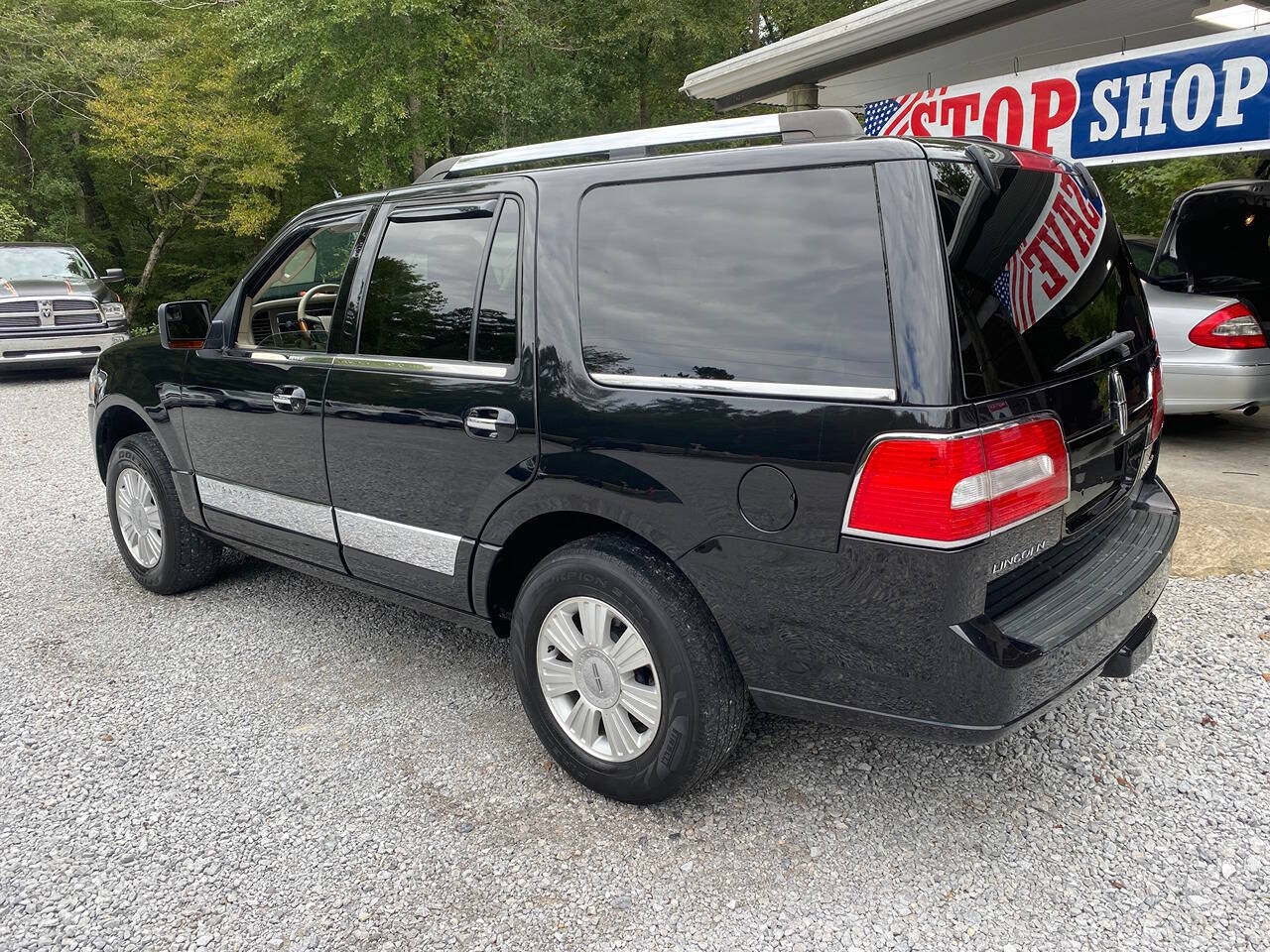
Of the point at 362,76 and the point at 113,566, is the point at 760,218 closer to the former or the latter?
the point at 113,566

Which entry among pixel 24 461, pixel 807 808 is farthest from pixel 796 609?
→ pixel 24 461

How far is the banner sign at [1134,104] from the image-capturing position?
6.12 metres

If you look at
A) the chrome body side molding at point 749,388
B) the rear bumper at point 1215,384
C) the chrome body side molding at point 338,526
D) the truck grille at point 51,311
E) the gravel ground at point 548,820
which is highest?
the truck grille at point 51,311

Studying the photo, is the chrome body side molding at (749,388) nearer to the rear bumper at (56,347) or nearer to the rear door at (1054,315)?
the rear door at (1054,315)

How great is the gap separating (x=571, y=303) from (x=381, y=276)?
100 cm

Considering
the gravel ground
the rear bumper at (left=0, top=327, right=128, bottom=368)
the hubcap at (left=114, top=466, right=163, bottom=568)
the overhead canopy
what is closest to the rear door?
the gravel ground

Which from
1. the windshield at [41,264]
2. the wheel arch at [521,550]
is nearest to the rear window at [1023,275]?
the wheel arch at [521,550]

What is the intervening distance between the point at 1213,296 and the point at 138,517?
284 inches

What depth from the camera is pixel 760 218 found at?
2389 mm

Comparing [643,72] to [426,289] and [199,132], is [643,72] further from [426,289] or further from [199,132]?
[426,289]

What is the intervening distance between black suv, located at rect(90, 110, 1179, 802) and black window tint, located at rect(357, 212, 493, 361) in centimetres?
1

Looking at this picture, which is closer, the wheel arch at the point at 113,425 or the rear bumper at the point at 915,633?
the rear bumper at the point at 915,633

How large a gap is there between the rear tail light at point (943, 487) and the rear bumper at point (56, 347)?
12.3m

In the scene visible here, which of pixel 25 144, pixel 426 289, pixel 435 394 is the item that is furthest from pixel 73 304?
pixel 25 144
